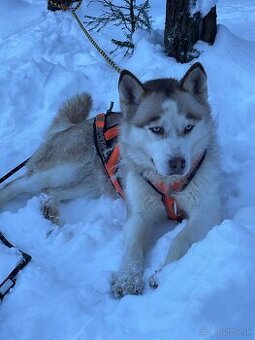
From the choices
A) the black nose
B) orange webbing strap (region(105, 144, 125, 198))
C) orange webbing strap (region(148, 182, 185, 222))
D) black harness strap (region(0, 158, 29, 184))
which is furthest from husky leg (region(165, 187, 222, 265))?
black harness strap (region(0, 158, 29, 184))

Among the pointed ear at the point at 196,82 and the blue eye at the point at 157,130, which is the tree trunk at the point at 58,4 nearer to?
the pointed ear at the point at 196,82

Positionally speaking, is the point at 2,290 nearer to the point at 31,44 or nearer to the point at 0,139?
the point at 0,139

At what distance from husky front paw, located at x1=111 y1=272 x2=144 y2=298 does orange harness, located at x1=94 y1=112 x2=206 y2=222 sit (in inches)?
27.0

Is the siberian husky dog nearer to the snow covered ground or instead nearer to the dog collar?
the dog collar

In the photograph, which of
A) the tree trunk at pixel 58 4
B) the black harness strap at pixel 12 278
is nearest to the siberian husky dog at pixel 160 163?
the black harness strap at pixel 12 278

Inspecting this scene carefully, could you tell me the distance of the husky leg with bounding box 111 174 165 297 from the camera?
99.5 inches

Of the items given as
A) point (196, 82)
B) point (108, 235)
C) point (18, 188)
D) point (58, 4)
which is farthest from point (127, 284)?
point (58, 4)

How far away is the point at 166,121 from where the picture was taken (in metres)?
2.77

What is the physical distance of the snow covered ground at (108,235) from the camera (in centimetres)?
208

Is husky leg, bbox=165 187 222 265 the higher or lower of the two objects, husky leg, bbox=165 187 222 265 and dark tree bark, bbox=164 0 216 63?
the lower

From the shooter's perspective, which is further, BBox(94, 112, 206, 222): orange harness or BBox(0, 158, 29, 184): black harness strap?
BBox(0, 158, 29, 184): black harness strap

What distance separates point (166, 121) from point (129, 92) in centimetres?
41

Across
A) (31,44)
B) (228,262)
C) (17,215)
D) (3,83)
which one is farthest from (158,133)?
(31,44)

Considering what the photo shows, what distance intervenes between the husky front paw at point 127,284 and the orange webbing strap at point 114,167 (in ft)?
3.09
